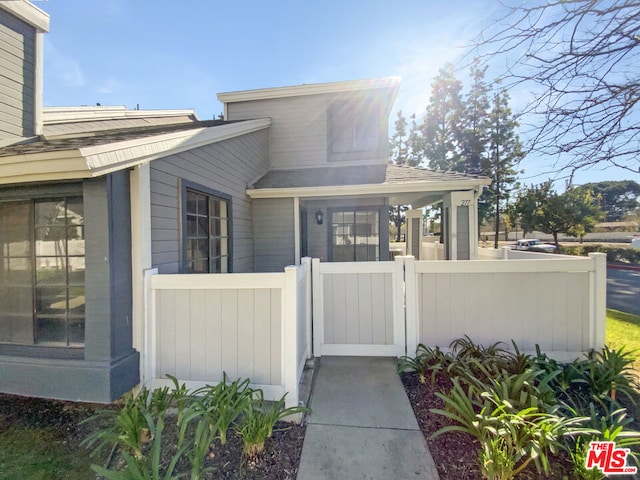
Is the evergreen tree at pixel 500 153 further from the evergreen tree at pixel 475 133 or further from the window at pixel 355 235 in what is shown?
the window at pixel 355 235

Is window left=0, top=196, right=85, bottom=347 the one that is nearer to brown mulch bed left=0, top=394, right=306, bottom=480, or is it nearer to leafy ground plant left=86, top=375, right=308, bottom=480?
brown mulch bed left=0, top=394, right=306, bottom=480

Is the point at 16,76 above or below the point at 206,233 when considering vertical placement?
above

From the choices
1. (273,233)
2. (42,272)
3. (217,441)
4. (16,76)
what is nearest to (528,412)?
(217,441)

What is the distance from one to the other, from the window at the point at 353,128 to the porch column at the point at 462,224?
2.47 metres

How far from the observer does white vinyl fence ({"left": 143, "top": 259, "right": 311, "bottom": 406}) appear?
270 cm

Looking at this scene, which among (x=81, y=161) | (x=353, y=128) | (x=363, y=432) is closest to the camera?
(x=81, y=161)

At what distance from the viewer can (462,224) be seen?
235 inches

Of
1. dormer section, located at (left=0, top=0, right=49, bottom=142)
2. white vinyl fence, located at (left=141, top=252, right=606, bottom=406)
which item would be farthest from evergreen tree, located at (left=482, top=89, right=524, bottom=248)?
dormer section, located at (left=0, top=0, right=49, bottom=142)

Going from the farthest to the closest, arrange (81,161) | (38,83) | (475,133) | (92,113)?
(475,133) → (92,113) → (38,83) → (81,161)

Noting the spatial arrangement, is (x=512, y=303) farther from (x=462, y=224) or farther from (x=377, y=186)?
(x=377, y=186)

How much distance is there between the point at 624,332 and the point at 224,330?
6595 mm

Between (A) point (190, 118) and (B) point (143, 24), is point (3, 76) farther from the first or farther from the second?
(A) point (190, 118)

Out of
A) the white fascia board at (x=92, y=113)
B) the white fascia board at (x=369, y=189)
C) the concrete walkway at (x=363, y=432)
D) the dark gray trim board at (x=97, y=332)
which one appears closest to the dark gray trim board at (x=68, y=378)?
the dark gray trim board at (x=97, y=332)

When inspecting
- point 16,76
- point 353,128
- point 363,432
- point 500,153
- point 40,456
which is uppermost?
point 500,153
